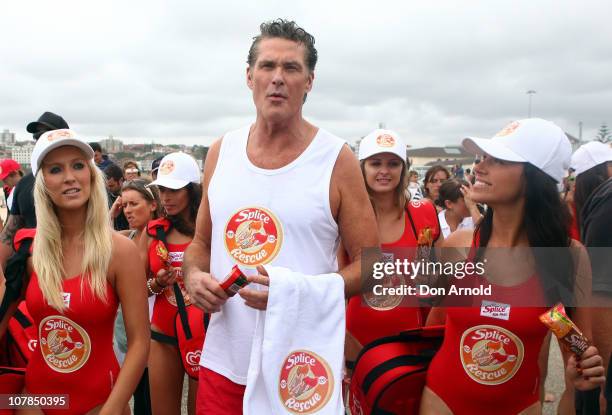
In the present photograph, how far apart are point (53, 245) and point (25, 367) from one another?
2.34 feet

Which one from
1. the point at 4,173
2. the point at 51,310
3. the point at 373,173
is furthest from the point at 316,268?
the point at 4,173

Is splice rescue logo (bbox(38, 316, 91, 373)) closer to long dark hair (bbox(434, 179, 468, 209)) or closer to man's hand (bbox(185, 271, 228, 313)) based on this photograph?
man's hand (bbox(185, 271, 228, 313))

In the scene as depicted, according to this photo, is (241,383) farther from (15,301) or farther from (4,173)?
(4,173)

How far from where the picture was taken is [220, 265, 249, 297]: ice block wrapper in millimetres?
2150

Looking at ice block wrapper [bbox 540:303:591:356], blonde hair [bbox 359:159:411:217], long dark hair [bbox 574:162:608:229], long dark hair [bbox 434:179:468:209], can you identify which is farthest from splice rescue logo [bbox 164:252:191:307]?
long dark hair [bbox 434:179:468:209]

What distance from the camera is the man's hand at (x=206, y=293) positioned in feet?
7.39

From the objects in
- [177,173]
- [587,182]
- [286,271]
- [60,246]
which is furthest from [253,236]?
[587,182]

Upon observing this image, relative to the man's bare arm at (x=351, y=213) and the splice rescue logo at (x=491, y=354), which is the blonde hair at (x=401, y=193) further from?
the splice rescue logo at (x=491, y=354)

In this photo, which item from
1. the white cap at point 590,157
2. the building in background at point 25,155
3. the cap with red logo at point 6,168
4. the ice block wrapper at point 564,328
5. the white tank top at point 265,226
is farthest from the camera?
the cap with red logo at point 6,168

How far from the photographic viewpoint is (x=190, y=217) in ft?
14.1

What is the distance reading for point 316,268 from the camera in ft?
7.95

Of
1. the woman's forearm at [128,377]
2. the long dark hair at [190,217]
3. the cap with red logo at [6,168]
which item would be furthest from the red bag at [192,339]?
the cap with red logo at [6,168]

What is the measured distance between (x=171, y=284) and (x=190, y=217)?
0.63 metres

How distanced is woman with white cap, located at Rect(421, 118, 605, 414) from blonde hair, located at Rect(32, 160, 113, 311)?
1690 mm
